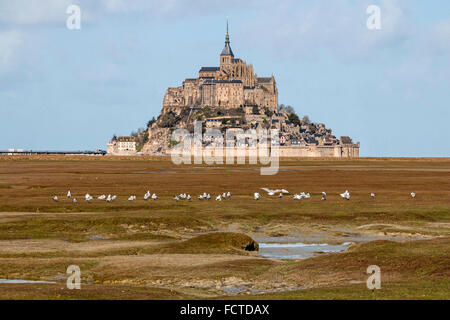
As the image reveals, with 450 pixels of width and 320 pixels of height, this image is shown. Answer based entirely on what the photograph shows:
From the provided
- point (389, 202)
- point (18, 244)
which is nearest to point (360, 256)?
point (18, 244)

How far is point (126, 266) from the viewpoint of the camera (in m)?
Result: 26.0

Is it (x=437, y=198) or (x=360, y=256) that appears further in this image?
(x=437, y=198)

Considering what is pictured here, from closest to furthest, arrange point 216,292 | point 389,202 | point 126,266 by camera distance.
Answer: point 216,292 < point 126,266 < point 389,202

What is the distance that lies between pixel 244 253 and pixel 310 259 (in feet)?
12.5

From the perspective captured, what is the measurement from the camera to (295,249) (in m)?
32.2

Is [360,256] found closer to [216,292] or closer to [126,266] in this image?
[216,292]

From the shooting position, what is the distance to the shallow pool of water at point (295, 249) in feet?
99.4

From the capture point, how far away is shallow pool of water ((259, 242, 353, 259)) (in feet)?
99.4

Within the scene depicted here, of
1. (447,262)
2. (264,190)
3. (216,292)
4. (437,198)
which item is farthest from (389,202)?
(216,292)
